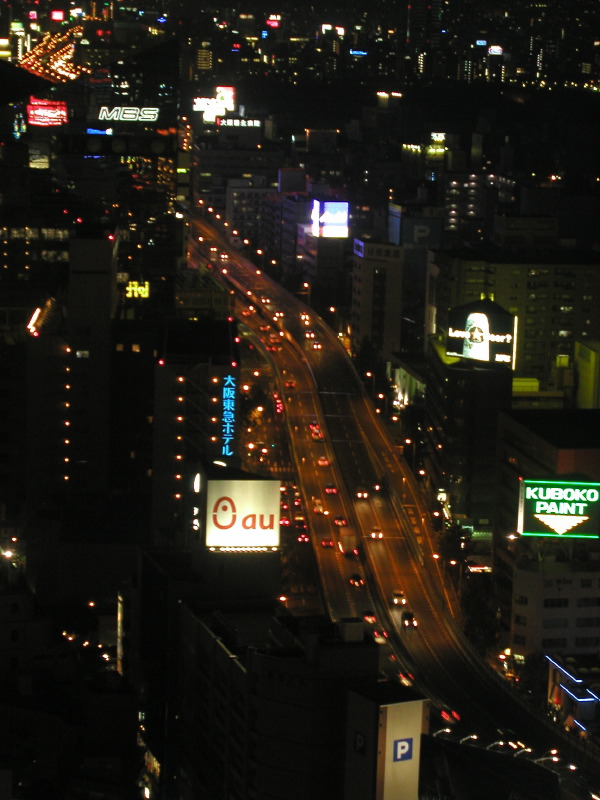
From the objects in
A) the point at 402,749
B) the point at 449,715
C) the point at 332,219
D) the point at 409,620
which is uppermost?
the point at 332,219

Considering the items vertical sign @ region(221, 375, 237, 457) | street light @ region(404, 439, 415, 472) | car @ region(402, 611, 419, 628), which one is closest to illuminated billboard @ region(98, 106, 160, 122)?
street light @ region(404, 439, 415, 472)

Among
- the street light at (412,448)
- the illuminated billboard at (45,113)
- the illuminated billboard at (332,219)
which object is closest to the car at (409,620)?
the street light at (412,448)

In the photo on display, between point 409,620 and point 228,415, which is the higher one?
point 228,415

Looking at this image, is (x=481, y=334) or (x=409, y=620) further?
(x=481, y=334)

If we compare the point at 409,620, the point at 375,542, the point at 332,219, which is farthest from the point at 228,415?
the point at 332,219

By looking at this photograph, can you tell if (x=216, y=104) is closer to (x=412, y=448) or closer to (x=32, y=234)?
(x=32, y=234)

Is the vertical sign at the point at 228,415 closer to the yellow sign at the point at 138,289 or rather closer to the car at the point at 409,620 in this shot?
the car at the point at 409,620
